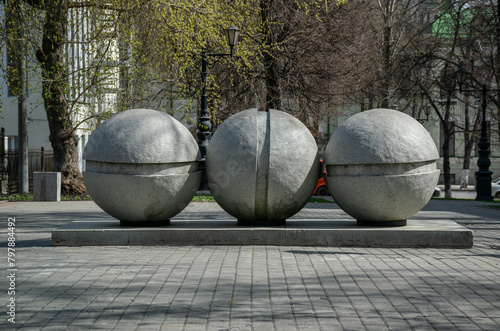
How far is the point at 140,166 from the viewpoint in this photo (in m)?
9.20

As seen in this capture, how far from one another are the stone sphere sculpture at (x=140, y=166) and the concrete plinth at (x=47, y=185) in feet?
38.0

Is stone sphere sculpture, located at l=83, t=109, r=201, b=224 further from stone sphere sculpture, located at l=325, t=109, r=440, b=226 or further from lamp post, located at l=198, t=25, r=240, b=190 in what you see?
lamp post, located at l=198, t=25, r=240, b=190

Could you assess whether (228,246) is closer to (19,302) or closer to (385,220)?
(385,220)

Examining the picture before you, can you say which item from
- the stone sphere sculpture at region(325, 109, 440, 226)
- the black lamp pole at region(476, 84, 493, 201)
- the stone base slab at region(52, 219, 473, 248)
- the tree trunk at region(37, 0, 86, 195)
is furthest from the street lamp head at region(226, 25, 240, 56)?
the black lamp pole at region(476, 84, 493, 201)

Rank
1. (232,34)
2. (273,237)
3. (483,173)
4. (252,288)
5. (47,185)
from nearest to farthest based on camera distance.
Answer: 1. (252,288)
2. (273,237)
3. (232,34)
4. (47,185)
5. (483,173)

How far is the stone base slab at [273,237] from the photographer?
9234 mm

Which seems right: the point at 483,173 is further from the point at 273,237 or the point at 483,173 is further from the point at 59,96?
the point at 273,237

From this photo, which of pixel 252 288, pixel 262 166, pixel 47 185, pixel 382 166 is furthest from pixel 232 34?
pixel 252 288

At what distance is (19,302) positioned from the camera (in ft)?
18.8

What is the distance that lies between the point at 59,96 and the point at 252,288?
1669 centimetres

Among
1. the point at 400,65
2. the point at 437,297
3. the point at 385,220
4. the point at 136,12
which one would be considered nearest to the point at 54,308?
A: the point at 437,297

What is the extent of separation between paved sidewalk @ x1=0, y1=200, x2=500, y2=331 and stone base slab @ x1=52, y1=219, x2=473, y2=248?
0.64 feet

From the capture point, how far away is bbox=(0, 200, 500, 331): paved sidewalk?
16.8 feet

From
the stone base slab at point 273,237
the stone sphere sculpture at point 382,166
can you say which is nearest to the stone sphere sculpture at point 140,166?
the stone base slab at point 273,237
